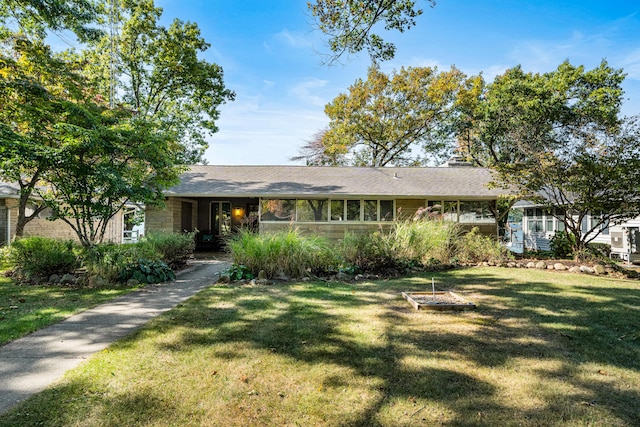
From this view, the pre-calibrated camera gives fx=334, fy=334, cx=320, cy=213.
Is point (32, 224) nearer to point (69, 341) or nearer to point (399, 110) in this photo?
point (69, 341)

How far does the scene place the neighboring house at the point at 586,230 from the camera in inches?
504

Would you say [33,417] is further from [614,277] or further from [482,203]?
[482,203]

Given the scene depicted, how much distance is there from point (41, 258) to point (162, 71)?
15.3 metres

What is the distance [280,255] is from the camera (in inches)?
302

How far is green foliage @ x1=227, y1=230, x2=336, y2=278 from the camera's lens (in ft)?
25.0

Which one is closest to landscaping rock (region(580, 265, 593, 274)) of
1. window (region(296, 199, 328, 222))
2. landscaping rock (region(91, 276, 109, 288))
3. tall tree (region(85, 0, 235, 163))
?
window (region(296, 199, 328, 222))

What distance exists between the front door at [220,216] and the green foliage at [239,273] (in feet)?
30.7

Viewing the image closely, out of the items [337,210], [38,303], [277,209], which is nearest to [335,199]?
[337,210]

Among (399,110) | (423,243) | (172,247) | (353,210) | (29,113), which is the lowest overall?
(172,247)

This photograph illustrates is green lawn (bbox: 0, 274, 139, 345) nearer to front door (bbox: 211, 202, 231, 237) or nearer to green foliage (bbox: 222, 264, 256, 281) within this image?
green foliage (bbox: 222, 264, 256, 281)

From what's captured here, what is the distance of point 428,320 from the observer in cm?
467

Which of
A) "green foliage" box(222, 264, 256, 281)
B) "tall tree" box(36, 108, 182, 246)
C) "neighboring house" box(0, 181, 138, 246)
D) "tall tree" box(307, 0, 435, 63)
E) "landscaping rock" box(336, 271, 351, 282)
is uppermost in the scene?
"tall tree" box(307, 0, 435, 63)

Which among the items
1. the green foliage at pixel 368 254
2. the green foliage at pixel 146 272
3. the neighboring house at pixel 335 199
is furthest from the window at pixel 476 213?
the green foliage at pixel 146 272

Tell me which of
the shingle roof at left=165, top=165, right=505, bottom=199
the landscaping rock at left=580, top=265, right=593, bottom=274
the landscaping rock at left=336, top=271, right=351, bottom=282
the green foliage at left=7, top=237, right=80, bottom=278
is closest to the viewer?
the green foliage at left=7, top=237, right=80, bottom=278
